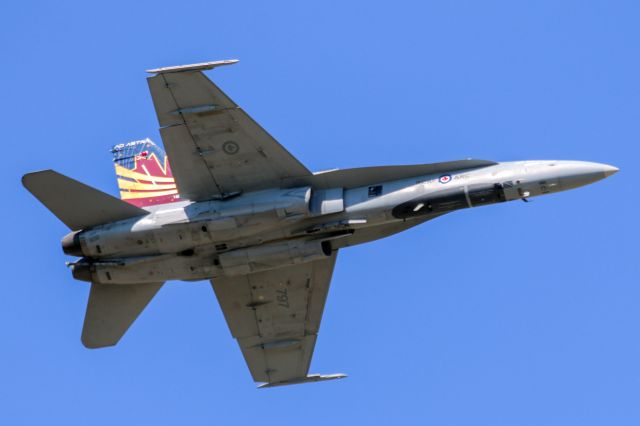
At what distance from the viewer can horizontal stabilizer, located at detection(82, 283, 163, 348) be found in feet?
88.1

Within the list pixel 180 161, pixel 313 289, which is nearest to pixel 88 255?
pixel 180 161

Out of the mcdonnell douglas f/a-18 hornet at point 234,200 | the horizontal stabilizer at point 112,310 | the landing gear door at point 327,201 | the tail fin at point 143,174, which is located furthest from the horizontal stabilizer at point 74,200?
the landing gear door at point 327,201

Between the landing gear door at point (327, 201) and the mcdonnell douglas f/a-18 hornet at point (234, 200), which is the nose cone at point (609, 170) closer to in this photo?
the mcdonnell douglas f/a-18 hornet at point (234, 200)

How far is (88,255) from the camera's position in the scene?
2559cm

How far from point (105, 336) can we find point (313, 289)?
445 centimetres

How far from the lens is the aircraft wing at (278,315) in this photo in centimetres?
2742

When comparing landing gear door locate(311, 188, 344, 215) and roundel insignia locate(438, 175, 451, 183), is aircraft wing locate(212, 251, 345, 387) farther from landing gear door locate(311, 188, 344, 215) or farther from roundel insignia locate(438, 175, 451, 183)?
roundel insignia locate(438, 175, 451, 183)

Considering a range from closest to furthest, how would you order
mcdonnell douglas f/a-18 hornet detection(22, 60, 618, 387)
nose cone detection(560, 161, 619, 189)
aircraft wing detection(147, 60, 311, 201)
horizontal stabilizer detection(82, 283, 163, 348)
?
aircraft wing detection(147, 60, 311, 201) → nose cone detection(560, 161, 619, 189) → mcdonnell douglas f/a-18 hornet detection(22, 60, 618, 387) → horizontal stabilizer detection(82, 283, 163, 348)

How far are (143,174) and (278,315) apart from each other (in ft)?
13.7

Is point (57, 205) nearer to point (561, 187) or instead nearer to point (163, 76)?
point (163, 76)

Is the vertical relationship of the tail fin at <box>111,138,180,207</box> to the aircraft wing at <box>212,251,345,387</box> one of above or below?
above

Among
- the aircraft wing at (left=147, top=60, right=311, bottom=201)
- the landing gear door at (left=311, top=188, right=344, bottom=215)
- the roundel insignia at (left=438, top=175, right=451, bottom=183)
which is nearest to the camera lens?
the aircraft wing at (left=147, top=60, right=311, bottom=201)

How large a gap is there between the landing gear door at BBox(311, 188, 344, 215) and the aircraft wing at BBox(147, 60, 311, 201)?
0.56 m

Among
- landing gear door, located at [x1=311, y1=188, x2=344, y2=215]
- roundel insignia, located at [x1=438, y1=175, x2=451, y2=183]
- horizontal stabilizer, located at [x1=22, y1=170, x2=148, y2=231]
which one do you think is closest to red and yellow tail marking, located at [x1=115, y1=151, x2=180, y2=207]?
horizontal stabilizer, located at [x1=22, y1=170, x2=148, y2=231]
